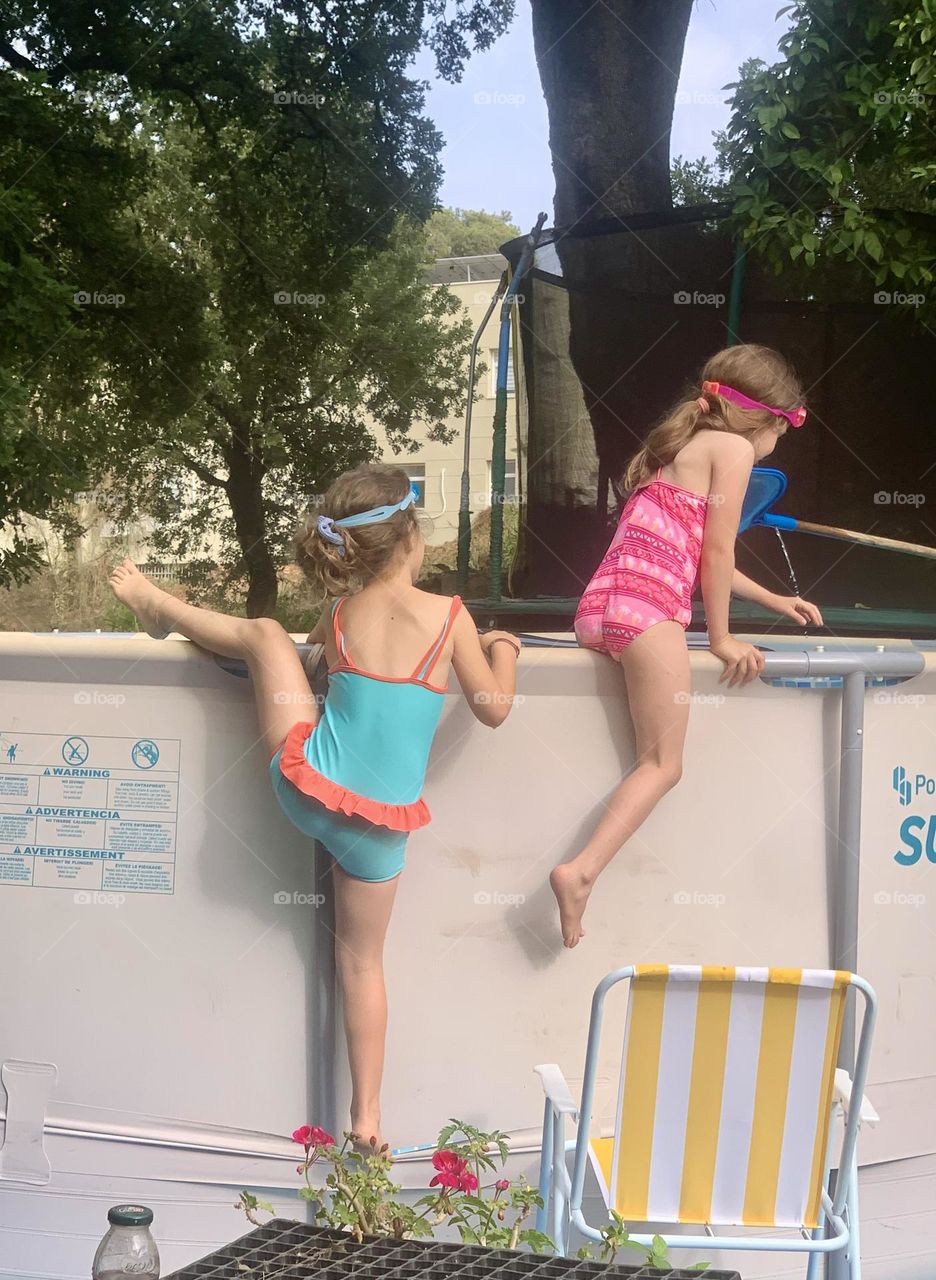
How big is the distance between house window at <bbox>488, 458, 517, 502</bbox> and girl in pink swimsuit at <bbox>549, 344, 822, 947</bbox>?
4.41 m

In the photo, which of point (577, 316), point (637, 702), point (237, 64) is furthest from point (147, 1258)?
point (237, 64)

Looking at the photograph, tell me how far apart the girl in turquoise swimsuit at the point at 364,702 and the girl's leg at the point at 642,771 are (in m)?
0.24

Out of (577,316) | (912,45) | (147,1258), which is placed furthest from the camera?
(577,316)

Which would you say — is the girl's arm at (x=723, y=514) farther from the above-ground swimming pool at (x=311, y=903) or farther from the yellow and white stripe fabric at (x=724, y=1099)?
the yellow and white stripe fabric at (x=724, y=1099)

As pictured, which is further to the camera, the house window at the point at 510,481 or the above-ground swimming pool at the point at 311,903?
the house window at the point at 510,481

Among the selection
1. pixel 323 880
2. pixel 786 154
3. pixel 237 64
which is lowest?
pixel 323 880

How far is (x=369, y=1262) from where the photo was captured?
1.20 meters

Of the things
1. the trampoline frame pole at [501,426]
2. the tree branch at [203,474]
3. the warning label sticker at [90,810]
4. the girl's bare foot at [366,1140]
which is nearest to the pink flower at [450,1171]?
the girl's bare foot at [366,1140]

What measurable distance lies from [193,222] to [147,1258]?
368 inches

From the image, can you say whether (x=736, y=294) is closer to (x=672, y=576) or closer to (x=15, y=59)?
(x=672, y=576)

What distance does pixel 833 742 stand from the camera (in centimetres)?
224

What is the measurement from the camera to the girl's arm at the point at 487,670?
2.11 meters

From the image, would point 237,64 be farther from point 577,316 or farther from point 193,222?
point 577,316

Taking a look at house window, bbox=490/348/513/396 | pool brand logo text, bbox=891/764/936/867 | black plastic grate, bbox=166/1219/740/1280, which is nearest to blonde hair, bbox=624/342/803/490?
pool brand logo text, bbox=891/764/936/867
